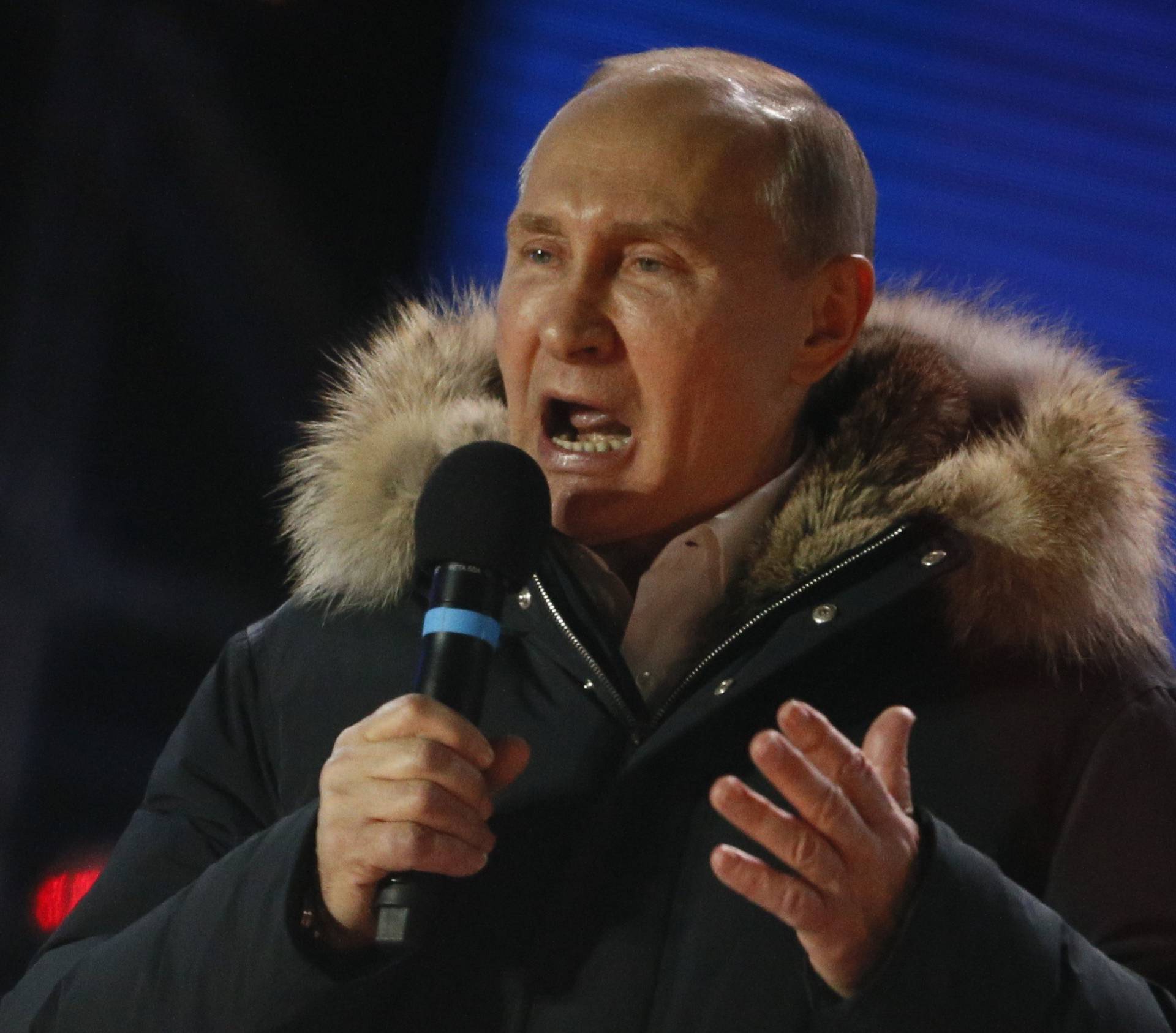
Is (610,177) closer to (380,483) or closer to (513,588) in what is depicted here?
(380,483)

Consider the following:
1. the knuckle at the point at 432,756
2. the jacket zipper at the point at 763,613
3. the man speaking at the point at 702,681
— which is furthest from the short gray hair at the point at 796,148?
the knuckle at the point at 432,756

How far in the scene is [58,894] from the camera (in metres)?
2.14

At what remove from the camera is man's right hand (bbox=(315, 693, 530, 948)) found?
40.3 inches

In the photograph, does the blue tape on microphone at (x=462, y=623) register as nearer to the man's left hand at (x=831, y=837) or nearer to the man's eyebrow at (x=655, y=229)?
the man's left hand at (x=831, y=837)

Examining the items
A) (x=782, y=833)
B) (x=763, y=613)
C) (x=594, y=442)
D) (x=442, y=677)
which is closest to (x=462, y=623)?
(x=442, y=677)

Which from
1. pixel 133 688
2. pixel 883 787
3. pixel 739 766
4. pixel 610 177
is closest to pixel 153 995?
pixel 739 766

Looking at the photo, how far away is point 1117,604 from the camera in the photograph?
1400 millimetres

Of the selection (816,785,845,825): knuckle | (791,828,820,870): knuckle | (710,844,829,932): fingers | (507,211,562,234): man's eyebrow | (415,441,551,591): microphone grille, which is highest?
(507,211,562,234): man's eyebrow

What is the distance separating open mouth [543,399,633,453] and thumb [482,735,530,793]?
469 mm

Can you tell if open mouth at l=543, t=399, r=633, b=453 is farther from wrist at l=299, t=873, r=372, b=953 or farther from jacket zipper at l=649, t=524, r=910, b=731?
wrist at l=299, t=873, r=372, b=953

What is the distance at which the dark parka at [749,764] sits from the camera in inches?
46.4

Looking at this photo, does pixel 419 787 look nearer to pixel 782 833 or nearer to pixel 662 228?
pixel 782 833

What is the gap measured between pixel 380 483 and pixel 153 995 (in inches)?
21.7

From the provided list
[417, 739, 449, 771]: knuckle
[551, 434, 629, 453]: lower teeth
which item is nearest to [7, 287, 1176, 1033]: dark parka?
[551, 434, 629, 453]: lower teeth
